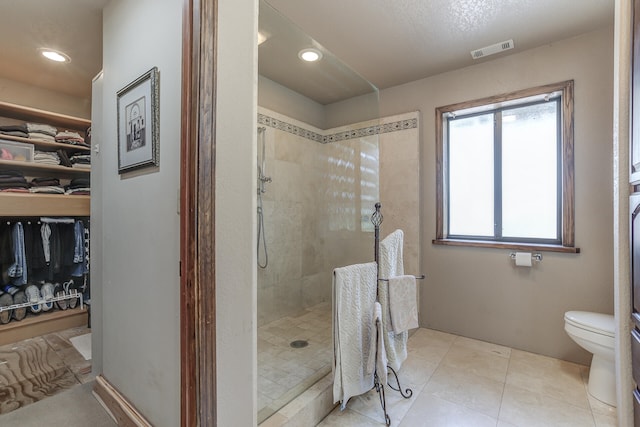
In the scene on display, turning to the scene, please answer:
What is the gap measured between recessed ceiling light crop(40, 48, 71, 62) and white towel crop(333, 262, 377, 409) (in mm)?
2602

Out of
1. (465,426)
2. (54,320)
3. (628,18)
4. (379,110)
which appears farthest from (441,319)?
(54,320)

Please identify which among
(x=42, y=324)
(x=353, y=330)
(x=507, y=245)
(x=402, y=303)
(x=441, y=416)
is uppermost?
(x=507, y=245)

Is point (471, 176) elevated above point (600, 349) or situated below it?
above

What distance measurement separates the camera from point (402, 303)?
172cm

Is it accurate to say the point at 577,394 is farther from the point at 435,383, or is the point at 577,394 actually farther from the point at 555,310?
the point at 435,383

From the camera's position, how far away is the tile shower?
2.18m

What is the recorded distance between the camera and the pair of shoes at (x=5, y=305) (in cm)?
243

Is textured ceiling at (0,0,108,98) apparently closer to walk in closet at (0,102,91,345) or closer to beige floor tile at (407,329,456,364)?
walk in closet at (0,102,91,345)

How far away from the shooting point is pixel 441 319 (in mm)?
→ 2652

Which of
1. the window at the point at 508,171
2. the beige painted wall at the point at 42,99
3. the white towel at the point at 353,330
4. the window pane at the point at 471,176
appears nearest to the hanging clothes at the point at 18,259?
the beige painted wall at the point at 42,99

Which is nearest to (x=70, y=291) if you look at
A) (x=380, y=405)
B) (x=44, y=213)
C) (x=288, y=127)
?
(x=44, y=213)

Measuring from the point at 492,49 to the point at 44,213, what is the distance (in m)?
3.96

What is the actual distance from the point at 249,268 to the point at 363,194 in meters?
1.96

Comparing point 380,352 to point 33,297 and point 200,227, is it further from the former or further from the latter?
point 33,297
